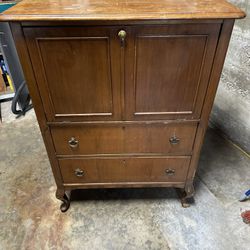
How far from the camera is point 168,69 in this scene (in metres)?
0.90

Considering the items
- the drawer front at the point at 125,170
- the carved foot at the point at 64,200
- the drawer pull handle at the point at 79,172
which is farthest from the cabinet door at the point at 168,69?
the carved foot at the point at 64,200

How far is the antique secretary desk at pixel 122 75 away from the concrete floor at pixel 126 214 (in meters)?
0.36

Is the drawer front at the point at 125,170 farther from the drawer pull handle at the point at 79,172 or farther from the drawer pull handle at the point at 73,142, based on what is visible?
the drawer pull handle at the point at 73,142

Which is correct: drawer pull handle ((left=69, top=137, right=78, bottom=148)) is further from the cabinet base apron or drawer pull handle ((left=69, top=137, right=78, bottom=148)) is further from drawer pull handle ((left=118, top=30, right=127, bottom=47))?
drawer pull handle ((left=118, top=30, right=127, bottom=47))

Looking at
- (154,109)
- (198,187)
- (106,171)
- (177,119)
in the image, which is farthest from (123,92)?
(198,187)

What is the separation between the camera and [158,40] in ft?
2.73

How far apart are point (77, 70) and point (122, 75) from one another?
0.59 feet

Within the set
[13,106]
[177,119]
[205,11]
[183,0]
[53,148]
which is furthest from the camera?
[13,106]

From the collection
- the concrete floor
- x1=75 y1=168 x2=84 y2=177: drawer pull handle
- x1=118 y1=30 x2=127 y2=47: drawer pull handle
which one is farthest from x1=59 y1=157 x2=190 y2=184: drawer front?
x1=118 y1=30 x2=127 y2=47: drawer pull handle

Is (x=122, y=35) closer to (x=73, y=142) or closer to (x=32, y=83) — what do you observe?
(x=32, y=83)

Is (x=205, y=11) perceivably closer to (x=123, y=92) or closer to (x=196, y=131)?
(x=123, y=92)

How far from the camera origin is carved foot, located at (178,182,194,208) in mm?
1332

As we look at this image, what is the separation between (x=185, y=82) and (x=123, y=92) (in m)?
0.26

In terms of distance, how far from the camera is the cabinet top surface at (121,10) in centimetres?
76
